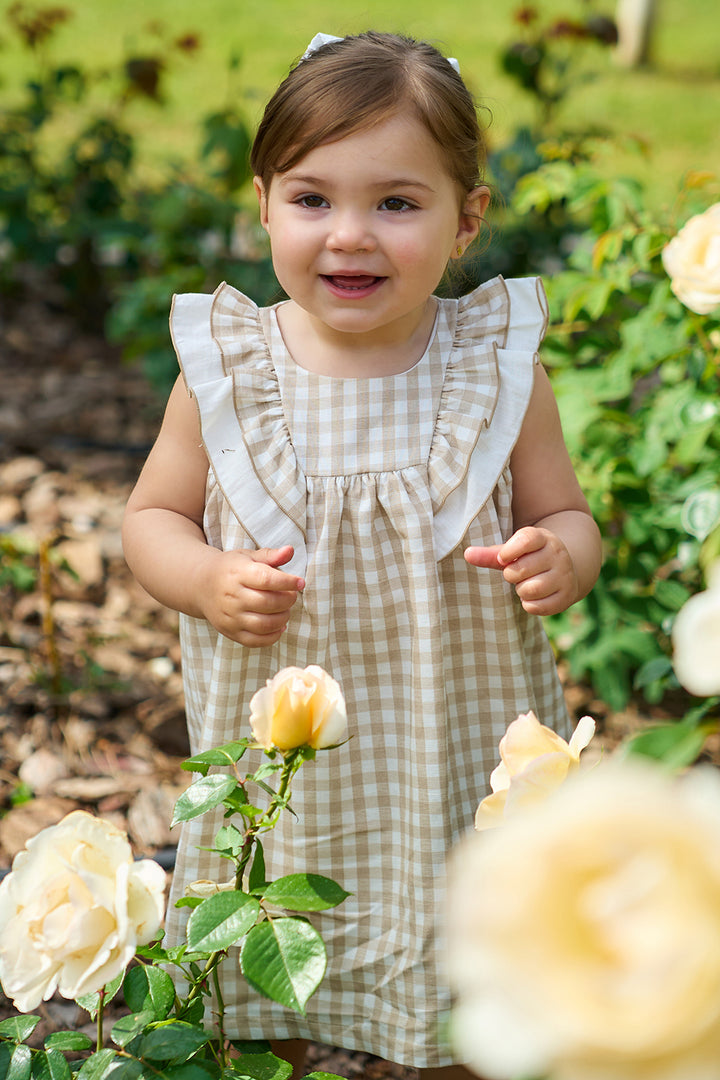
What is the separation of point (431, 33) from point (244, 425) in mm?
5606

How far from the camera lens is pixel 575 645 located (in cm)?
200

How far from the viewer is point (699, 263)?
1.32 metres

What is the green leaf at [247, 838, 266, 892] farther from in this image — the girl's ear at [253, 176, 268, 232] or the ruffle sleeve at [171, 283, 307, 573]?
the girl's ear at [253, 176, 268, 232]

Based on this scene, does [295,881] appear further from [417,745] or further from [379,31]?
[379,31]

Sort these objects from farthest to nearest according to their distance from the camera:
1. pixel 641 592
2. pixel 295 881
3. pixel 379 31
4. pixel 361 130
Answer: pixel 641 592 < pixel 379 31 < pixel 361 130 < pixel 295 881

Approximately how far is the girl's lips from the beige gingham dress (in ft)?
0.39

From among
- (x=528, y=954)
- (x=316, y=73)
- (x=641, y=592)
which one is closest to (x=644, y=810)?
(x=528, y=954)

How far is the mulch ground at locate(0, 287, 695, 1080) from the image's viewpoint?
190cm

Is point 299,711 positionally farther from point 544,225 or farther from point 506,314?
point 544,225

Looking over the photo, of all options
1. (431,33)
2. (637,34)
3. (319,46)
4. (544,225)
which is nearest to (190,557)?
(319,46)

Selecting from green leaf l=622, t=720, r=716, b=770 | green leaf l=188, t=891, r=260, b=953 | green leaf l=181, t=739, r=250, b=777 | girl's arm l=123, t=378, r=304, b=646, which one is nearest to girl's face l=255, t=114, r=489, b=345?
girl's arm l=123, t=378, r=304, b=646

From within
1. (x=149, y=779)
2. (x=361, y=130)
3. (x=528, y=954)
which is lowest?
(x=149, y=779)

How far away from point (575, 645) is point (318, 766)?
837 mm

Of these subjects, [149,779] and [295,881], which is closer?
[295,881]
